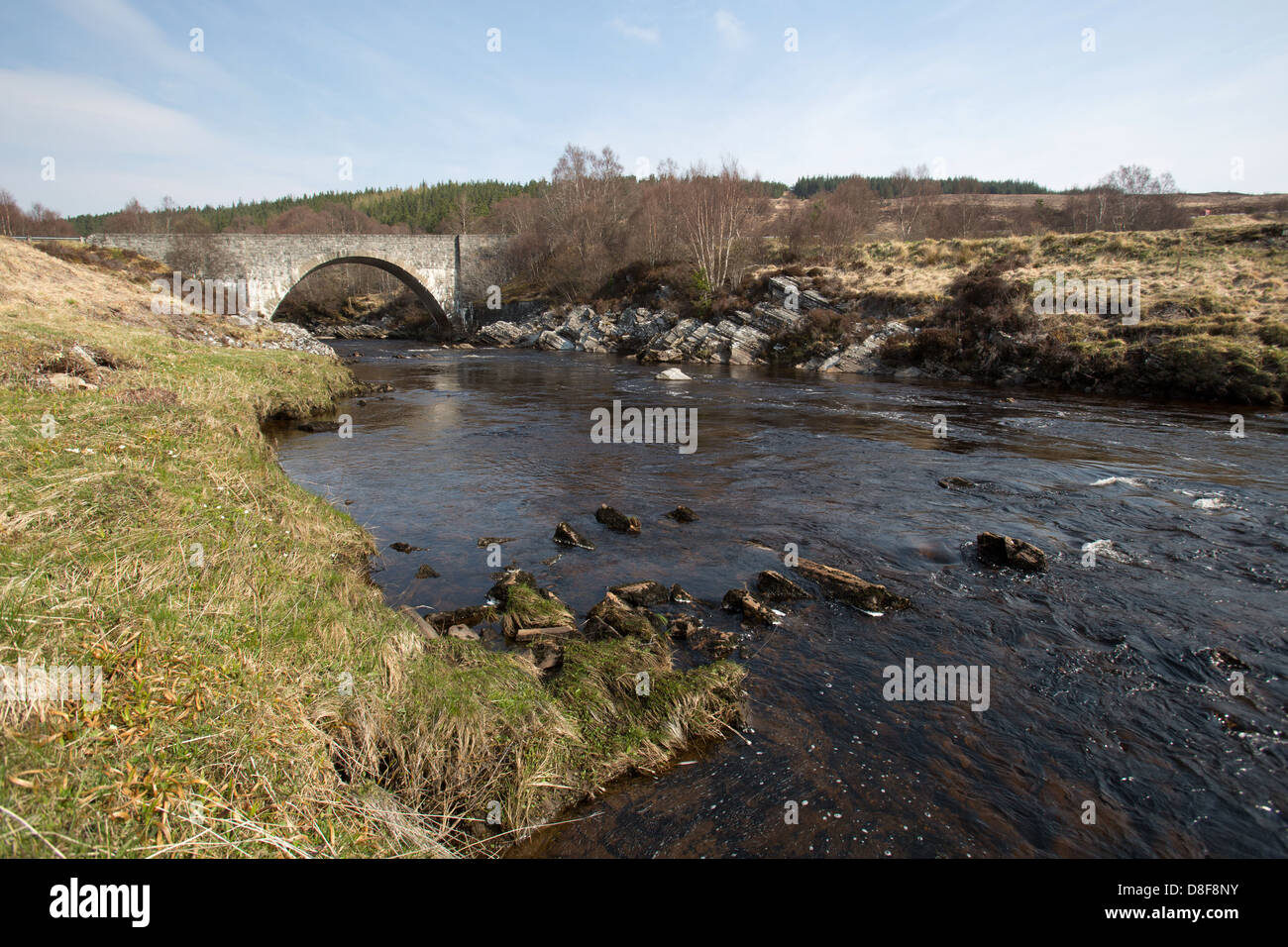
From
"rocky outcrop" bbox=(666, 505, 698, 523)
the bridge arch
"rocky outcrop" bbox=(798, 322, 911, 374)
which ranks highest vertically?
the bridge arch

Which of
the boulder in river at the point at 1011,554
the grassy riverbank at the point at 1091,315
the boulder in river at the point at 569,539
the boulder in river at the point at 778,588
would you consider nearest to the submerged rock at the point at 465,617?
the boulder in river at the point at 569,539

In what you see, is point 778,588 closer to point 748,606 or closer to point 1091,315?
point 748,606

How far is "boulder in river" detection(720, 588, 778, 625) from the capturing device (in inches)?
318

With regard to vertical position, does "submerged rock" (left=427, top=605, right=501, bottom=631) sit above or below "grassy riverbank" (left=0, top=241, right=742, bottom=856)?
→ below

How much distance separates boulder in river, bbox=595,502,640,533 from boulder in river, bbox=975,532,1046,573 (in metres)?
5.52

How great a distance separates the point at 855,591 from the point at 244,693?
6980mm

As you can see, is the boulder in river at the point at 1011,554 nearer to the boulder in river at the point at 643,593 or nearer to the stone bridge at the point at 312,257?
the boulder in river at the point at 643,593

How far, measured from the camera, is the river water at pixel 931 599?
5.04m

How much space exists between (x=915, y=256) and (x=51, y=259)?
170 feet

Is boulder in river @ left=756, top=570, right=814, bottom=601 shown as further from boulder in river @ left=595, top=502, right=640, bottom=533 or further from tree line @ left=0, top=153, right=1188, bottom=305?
tree line @ left=0, top=153, right=1188, bottom=305

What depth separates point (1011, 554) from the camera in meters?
9.84

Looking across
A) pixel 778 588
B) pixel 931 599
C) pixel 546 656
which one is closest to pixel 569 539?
pixel 778 588

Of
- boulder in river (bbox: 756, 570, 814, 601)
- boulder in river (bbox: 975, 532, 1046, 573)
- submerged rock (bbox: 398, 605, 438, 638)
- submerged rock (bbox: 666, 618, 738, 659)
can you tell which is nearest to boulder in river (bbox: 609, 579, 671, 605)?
submerged rock (bbox: 666, 618, 738, 659)
